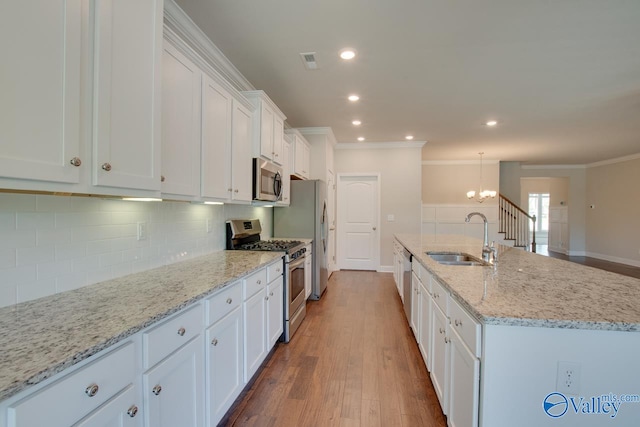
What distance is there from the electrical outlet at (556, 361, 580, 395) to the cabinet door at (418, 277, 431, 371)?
1039 millimetres

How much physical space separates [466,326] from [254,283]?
54.3 inches

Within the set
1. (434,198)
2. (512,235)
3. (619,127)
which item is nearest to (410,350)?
(619,127)

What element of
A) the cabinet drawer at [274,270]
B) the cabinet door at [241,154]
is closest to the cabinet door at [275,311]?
the cabinet drawer at [274,270]

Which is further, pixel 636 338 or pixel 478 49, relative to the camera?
pixel 478 49

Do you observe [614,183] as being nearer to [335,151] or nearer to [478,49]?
[335,151]

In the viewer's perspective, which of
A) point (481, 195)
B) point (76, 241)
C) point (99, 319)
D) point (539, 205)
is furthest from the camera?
point (539, 205)

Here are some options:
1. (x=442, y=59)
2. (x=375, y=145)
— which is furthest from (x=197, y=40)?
(x=375, y=145)

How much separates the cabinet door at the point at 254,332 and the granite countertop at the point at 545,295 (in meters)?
1.26

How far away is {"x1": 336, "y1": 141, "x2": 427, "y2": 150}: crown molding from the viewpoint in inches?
237

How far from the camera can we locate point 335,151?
628cm

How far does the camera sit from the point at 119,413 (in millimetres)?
975

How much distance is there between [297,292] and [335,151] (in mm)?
3824

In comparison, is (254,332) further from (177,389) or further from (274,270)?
(177,389)

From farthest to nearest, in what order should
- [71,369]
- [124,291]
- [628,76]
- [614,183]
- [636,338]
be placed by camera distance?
1. [614,183]
2. [628,76]
3. [124,291]
4. [636,338]
5. [71,369]
